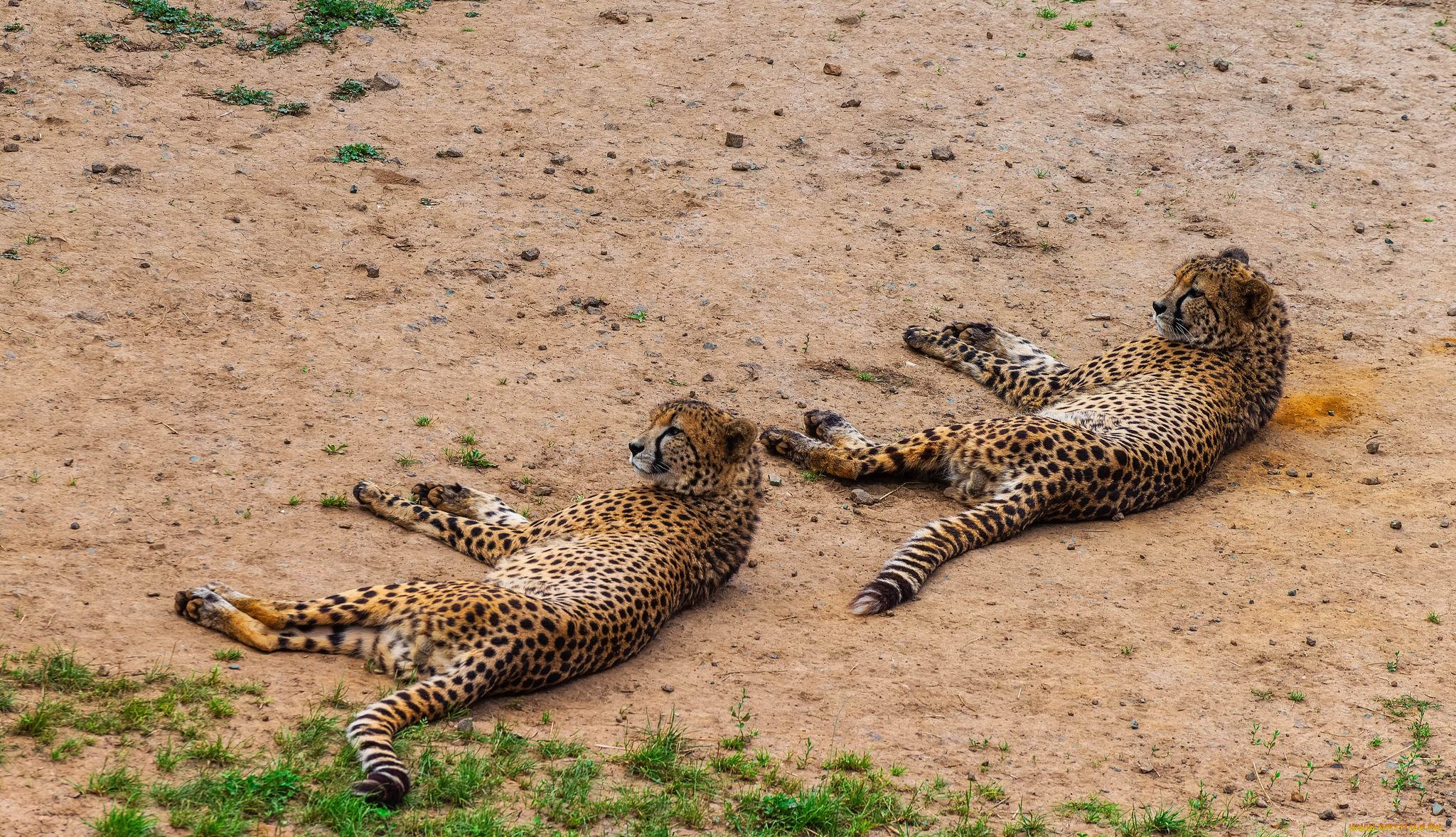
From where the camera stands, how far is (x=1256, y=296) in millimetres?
7082

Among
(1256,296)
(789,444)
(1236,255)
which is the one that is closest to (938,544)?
(789,444)

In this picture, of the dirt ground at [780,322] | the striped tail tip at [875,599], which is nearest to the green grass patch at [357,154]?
the dirt ground at [780,322]

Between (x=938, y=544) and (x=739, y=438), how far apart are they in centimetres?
109

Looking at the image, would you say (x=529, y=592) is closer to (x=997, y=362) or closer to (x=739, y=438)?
(x=739, y=438)

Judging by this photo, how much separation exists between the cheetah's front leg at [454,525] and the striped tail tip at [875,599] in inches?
55.8

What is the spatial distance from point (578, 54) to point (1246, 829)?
8467 millimetres

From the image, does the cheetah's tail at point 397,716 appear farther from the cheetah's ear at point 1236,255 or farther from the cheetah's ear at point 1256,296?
the cheetah's ear at point 1236,255

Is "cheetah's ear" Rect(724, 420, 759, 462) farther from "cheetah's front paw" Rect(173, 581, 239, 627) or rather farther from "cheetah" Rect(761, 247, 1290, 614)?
"cheetah's front paw" Rect(173, 581, 239, 627)

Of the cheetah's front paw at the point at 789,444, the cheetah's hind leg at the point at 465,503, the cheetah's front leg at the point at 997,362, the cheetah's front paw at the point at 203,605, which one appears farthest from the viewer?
the cheetah's front leg at the point at 997,362

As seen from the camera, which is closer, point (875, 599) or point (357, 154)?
Answer: point (875, 599)

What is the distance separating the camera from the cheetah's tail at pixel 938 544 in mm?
5242

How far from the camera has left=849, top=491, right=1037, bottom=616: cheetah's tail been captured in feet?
17.2

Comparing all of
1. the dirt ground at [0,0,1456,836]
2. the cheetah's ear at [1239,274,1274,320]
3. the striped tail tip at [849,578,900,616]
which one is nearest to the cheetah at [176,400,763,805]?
the dirt ground at [0,0,1456,836]

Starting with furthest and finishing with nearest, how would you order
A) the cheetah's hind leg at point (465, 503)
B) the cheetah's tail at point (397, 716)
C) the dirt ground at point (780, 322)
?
1. the cheetah's hind leg at point (465, 503)
2. the dirt ground at point (780, 322)
3. the cheetah's tail at point (397, 716)
